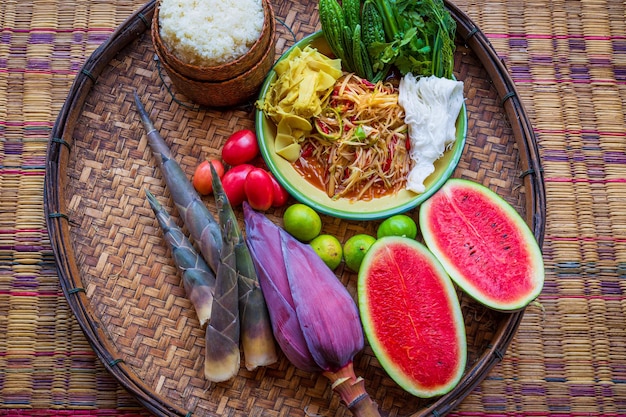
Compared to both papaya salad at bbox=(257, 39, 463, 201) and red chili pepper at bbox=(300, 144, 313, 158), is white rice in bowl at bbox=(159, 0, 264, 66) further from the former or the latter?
red chili pepper at bbox=(300, 144, 313, 158)

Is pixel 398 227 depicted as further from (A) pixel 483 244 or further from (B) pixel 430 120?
(B) pixel 430 120

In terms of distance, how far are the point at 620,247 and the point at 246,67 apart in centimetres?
205

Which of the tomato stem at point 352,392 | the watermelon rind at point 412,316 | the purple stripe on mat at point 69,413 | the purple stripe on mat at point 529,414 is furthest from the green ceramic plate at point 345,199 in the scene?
the purple stripe on mat at point 69,413

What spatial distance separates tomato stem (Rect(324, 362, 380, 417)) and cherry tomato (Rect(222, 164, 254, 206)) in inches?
35.7

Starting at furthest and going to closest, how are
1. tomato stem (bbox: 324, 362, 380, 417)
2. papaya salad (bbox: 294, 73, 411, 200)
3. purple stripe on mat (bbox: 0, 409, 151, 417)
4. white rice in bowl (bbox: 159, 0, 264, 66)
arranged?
papaya salad (bbox: 294, 73, 411, 200) < purple stripe on mat (bbox: 0, 409, 151, 417) < white rice in bowl (bbox: 159, 0, 264, 66) < tomato stem (bbox: 324, 362, 380, 417)

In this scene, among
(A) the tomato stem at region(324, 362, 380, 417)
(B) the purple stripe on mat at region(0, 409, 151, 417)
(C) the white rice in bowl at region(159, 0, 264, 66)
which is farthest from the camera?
(B) the purple stripe on mat at region(0, 409, 151, 417)

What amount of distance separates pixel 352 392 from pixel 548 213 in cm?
137

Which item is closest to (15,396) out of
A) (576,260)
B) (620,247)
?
(576,260)

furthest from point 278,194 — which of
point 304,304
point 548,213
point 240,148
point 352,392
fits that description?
point 548,213

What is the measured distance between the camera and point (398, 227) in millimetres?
2740

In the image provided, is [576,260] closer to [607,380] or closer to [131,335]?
[607,380]

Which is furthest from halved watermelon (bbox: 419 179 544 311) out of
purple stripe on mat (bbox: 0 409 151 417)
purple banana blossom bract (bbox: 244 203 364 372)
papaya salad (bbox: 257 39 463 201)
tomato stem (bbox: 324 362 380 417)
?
purple stripe on mat (bbox: 0 409 151 417)

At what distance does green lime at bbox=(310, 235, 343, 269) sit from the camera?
9.04 feet

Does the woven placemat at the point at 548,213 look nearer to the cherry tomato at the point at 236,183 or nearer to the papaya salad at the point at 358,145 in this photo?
the papaya salad at the point at 358,145
